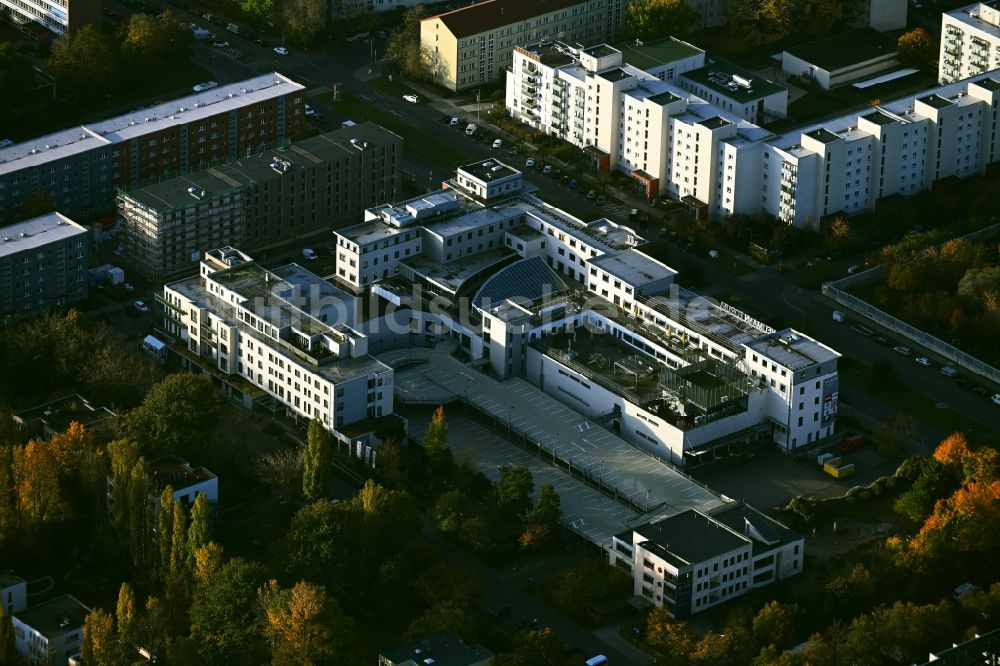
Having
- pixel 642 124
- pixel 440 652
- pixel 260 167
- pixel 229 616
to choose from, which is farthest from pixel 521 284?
pixel 440 652

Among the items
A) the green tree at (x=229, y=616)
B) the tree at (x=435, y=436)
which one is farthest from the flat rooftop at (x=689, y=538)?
the green tree at (x=229, y=616)

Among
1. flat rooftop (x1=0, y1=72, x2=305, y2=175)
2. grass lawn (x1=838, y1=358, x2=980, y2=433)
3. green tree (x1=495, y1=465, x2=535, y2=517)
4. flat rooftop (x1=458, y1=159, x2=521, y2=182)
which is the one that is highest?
flat rooftop (x1=0, y1=72, x2=305, y2=175)

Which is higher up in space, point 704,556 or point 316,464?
point 316,464

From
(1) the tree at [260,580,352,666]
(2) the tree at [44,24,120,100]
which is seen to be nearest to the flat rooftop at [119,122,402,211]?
(2) the tree at [44,24,120,100]

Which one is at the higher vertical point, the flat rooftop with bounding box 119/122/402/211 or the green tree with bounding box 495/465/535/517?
the flat rooftop with bounding box 119/122/402/211

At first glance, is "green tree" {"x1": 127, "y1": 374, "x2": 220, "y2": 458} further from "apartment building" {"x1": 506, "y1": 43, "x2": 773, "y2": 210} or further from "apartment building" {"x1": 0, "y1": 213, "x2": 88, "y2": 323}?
"apartment building" {"x1": 506, "y1": 43, "x2": 773, "y2": 210}

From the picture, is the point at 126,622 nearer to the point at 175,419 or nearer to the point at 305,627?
the point at 305,627

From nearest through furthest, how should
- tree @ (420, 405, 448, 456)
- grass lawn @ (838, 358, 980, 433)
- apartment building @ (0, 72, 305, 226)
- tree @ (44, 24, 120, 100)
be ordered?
tree @ (420, 405, 448, 456)
grass lawn @ (838, 358, 980, 433)
apartment building @ (0, 72, 305, 226)
tree @ (44, 24, 120, 100)

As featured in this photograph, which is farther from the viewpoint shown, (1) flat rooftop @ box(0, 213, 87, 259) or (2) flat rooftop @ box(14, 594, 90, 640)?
(1) flat rooftop @ box(0, 213, 87, 259)
